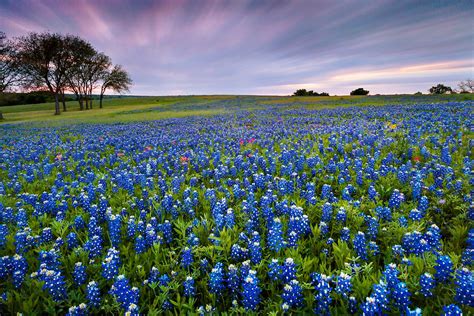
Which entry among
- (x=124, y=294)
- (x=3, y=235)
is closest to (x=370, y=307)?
(x=124, y=294)

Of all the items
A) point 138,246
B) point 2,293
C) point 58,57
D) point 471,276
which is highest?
point 58,57

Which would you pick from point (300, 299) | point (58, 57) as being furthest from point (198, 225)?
point (58, 57)

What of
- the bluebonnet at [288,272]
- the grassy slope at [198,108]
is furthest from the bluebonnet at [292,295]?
the grassy slope at [198,108]

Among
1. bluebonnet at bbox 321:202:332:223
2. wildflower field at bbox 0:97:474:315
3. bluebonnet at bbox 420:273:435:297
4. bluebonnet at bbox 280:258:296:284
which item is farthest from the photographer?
bluebonnet at bbox 321:202:332:223

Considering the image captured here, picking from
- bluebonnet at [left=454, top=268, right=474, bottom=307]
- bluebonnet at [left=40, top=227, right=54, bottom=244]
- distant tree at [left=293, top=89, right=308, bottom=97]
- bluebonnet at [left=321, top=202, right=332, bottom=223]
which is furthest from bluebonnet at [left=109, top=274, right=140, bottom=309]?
distant tree at [left=293, top=89, right=308, bottom=97]

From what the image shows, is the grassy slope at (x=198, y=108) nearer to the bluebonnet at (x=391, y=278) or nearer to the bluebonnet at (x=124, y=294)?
the bluebonnet at (x=124, y=294)

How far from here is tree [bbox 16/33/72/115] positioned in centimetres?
4397

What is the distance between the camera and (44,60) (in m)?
45.6

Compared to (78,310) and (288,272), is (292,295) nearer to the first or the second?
(288,272)

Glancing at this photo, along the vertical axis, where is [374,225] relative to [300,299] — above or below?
above

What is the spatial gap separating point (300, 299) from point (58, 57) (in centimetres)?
5860

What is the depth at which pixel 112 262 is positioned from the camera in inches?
99.0

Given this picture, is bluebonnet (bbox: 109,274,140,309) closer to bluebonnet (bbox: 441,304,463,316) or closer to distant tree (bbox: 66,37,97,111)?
bluebonnet (bbox: 441,304,463,316)

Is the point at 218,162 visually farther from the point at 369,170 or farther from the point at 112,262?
the point at 112,262
